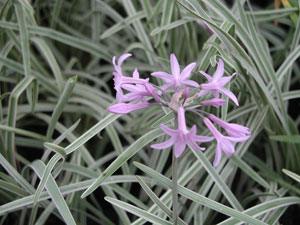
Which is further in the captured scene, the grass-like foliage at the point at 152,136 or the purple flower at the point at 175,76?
the grass-like foliage at the point at 152,136

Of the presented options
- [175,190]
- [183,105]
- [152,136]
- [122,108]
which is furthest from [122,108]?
[152,136]

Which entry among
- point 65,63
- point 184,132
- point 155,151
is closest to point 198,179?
point 155,151

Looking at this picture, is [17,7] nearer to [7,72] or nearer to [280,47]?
[7,72]

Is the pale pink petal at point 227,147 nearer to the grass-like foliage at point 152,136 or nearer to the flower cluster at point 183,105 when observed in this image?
the flower cluster at point 183,105

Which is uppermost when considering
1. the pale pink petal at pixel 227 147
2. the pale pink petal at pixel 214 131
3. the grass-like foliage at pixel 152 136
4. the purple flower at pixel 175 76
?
the purple flower at pixel 175 76

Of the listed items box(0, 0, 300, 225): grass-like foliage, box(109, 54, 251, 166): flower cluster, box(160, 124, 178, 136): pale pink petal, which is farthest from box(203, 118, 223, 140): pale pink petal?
box(0, 0, 300, 225): grass-like foliage

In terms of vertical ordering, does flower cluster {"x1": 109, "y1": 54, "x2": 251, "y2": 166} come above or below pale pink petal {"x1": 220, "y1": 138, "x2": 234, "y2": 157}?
above

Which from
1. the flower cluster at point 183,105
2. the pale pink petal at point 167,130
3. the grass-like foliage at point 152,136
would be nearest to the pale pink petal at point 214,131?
the flower cluster at point 183,105

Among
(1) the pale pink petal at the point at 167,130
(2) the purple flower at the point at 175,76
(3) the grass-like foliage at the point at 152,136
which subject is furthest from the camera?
(3) the grass-like foliage at the point at 152,136

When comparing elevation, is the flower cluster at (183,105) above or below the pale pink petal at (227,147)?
above

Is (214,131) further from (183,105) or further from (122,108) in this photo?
(122,108)

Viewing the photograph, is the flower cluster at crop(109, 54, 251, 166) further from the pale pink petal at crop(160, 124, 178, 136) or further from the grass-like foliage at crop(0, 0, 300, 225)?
the grass-like foliage at crop(0, 0, 300, 225)
